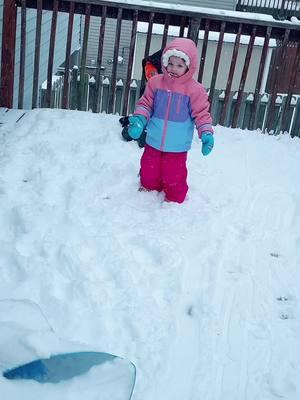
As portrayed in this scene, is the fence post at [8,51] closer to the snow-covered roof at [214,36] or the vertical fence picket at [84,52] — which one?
the vertical fence picket at [84,52]

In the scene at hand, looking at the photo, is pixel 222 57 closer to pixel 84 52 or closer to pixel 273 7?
pixel 273 7

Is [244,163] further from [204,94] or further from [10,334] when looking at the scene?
[10,334]

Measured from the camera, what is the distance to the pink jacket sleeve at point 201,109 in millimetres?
3664

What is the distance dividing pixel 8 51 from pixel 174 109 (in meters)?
2.88

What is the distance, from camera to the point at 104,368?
2066mm

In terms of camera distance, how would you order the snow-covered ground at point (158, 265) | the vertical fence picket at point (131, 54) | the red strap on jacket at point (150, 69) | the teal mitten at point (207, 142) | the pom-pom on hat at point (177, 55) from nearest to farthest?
the snow-covered ground at point (158, 265)
the pom-pom on hat at point (177, 55)
the teal mitten at point (207, 142)
the red strap on jacket at point (150, 69)
the vertical fence picket at point (131, 54)

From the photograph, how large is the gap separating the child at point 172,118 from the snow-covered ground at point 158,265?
229 millimetres

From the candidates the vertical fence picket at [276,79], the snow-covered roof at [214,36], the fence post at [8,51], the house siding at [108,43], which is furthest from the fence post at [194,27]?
the house siding at [108,43]

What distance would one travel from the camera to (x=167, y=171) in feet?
12.6

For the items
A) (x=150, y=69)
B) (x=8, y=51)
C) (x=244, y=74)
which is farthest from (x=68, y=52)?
(x=244, y=74)

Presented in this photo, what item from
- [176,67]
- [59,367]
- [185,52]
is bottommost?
[59,367]

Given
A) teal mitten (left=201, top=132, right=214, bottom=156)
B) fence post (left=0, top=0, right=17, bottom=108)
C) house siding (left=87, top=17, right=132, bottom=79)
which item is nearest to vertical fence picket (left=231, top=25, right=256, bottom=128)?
teal mitten (left=201, top=132, right=214, bottom=156)

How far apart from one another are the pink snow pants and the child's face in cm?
61

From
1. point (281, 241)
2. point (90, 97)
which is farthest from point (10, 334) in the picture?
point (90, 97)
